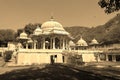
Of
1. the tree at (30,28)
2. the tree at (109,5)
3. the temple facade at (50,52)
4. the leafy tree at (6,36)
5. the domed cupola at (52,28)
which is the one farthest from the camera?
the leafy tree at (6,36)

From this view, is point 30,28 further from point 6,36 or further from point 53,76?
point 53,76

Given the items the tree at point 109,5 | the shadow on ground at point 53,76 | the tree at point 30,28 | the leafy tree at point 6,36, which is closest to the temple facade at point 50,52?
the shadow on ground at point 53,76

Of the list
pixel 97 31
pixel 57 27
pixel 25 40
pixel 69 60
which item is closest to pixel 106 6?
pixel 69 60

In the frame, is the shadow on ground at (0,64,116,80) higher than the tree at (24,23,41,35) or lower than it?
lower

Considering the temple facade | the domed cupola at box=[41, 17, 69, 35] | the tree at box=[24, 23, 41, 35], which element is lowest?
the temple facade

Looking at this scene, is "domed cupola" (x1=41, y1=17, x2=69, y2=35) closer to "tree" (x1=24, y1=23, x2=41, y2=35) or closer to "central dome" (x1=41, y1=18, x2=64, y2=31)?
"central dome" (x1=41, y1=18, x2=64, y2=31)

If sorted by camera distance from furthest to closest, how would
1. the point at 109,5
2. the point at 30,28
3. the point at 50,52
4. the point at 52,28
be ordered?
the point at 30,28
the point at 52,28
the point at 50,52
the point at 109,5

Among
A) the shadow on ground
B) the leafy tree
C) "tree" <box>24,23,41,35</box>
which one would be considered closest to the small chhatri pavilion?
the shadow on ground

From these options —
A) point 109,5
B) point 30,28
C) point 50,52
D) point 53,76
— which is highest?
point 30,28

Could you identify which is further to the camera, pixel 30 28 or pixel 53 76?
pixel 30 28

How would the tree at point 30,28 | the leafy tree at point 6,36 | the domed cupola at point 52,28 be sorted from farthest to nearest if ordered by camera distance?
the leafy tree at point 6,36 < the tree at point 30,28 < the domed cupola at point 52,28

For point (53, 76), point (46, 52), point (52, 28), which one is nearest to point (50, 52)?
point (46, 52)

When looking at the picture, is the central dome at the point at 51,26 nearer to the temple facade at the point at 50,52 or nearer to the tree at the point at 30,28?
the temple facade at the point at 50,52

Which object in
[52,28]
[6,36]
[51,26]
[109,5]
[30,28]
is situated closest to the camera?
[109,5]
